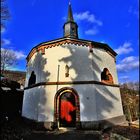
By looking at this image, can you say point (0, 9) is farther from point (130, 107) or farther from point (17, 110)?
point (130, 107)

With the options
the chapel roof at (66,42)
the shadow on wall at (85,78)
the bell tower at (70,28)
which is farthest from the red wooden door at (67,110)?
the bell tower at (70,28)

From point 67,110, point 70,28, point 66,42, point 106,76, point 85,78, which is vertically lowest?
point 67,110

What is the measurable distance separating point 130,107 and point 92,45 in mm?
7974

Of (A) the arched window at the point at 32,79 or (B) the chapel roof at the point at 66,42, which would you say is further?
(A) the arched window at the point at 32,79

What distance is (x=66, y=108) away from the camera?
46.3 feet

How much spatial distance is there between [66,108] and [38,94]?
2.59 meters

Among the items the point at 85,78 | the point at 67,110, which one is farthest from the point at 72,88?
the point at 67,110

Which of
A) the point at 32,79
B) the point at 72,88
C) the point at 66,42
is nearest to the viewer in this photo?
the point at 72,88

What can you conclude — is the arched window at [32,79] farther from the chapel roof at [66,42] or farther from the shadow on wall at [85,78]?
the shadow on wall at [85,78]

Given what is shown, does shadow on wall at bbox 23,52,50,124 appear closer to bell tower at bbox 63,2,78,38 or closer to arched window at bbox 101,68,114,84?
bell tower at bbox 63,2,78,38

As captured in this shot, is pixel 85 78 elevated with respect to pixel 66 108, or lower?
elevated

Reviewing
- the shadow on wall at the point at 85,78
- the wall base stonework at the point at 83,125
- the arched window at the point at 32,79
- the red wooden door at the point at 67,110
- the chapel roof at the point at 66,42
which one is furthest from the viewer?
the arched window at the point at 32,79

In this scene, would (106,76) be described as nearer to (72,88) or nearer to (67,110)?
(72,88)

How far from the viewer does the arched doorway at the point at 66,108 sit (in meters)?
13.7
